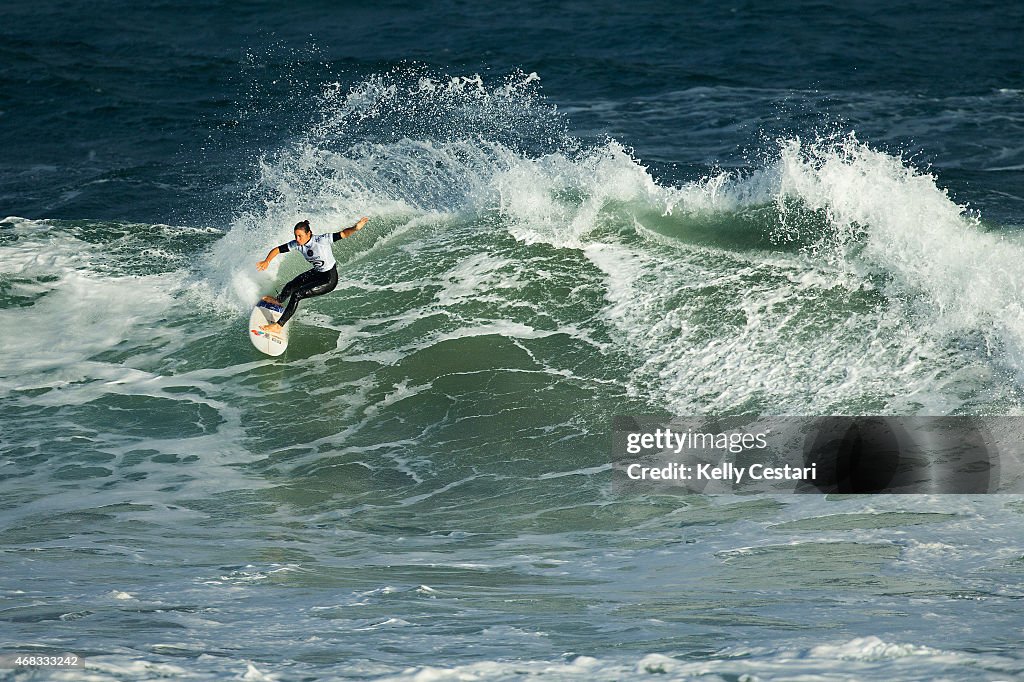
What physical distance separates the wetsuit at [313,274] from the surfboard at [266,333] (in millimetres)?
135

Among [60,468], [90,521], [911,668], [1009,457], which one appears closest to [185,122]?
[60,468]

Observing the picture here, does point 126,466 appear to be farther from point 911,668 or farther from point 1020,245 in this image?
point 1020,245

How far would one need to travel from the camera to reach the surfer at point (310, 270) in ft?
39.4

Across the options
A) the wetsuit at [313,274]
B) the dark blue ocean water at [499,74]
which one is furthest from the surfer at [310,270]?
the dark blue ocean water at [499,74]

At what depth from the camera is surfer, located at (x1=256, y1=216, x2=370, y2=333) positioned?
12008mm

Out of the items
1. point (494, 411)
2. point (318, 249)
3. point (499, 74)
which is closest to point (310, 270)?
point (318, 249)

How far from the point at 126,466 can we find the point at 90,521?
1472mm

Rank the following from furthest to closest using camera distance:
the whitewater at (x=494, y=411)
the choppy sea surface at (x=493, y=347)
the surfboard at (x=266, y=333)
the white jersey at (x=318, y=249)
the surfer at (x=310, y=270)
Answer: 1. the surfboard at (x=266, y=333)
2. the white jersey at (x=318, y=249)
3. the surfer at (x=310, y=270)
4. the choppy sea surface at (x=493, y=347)
5. the whitewater at (x=494, y=411)

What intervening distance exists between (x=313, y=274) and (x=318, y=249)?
0.41 m

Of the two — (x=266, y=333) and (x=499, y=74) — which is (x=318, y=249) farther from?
(x=499, y=74)

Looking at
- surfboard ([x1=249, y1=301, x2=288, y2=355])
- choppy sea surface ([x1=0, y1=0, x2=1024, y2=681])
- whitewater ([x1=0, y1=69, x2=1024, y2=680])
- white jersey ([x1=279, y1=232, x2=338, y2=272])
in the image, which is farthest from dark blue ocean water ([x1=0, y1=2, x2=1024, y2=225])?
white jersey ([x1=279, y1=232, x2=338, y2=272])

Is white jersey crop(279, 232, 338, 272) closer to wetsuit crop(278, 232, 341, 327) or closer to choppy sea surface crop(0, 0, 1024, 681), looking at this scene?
wetsuit crop(278, 232, 341, 327)

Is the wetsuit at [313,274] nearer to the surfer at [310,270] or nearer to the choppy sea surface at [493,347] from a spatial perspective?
the surfer at [310,270]

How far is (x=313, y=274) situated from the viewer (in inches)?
490
